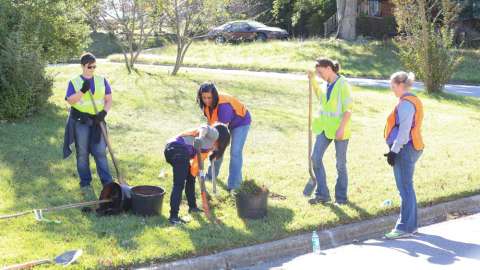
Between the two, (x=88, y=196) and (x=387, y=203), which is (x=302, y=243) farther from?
Answer: (x=88, y=196)

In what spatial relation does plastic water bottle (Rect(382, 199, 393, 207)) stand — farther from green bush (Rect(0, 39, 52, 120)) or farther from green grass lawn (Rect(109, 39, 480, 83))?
green grass lawn (Rect(109, 39, 480, 83))

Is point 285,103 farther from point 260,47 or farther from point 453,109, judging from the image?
point 260,47

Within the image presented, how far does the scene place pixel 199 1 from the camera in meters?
18.9

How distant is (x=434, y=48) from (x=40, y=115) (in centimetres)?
1242

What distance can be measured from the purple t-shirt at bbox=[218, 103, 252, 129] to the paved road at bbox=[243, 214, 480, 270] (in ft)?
6.09

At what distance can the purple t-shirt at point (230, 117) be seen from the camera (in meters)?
7.18

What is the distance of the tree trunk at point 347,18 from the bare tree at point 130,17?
42.6 ft

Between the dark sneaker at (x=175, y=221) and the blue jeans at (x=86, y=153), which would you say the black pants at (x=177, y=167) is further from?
the blue jeans at (x=86, y=153)

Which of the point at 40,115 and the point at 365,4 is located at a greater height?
the point at 365,4

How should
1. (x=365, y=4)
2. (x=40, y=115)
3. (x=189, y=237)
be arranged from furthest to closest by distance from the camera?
(x=365, y=4)
(x=40, y=115)
(x=189, y=237)

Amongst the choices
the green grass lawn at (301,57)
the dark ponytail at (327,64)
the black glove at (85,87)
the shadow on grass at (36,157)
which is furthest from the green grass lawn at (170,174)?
the green grass lawn at (301,57)

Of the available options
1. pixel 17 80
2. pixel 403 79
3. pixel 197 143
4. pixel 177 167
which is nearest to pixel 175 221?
pixel 177 167

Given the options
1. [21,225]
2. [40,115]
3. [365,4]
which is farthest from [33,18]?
[365,4]

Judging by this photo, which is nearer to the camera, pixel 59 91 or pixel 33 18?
pixel 33 18
